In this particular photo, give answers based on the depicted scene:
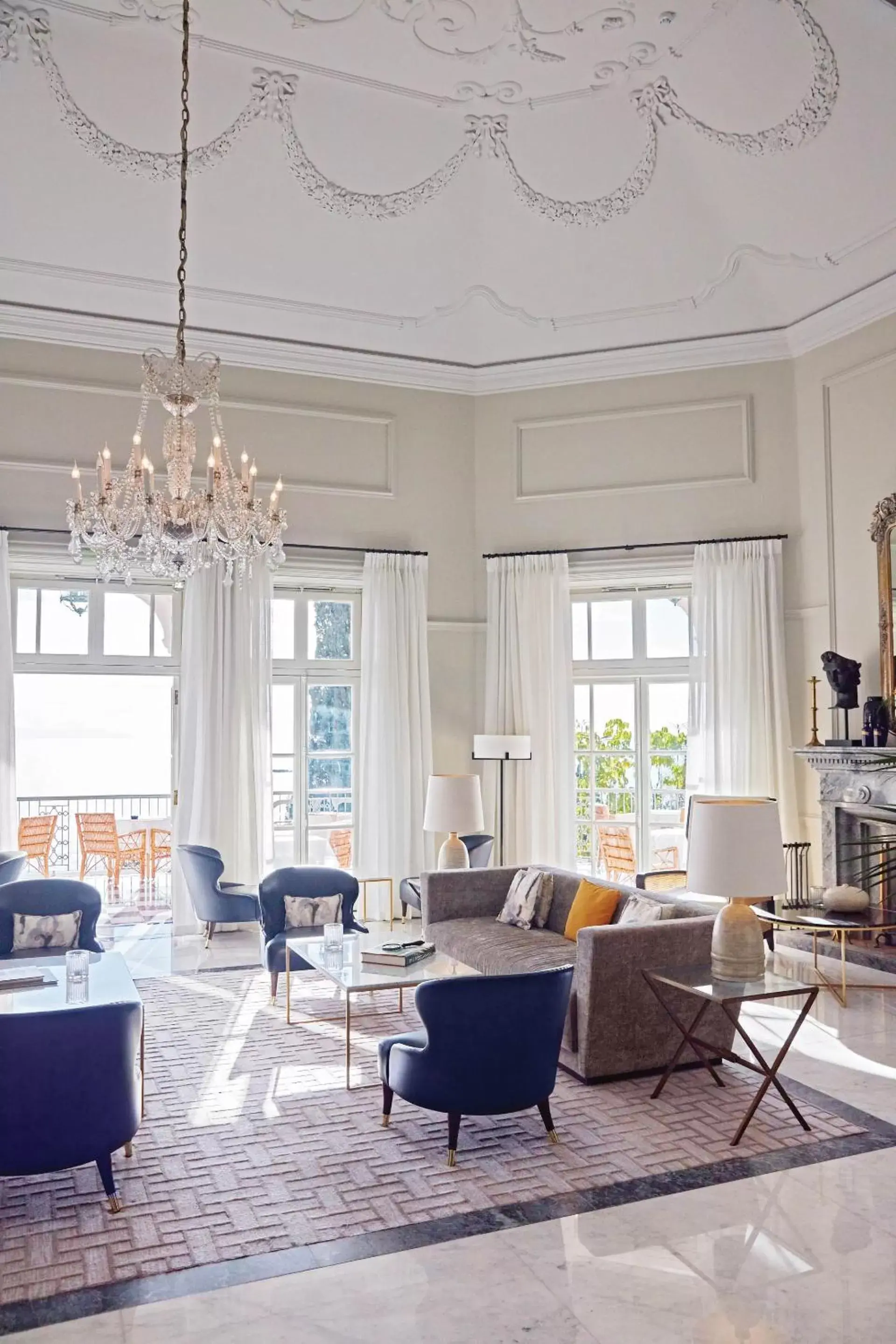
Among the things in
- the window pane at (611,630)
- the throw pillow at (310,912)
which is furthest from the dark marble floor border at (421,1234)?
the window pane at (611,630)

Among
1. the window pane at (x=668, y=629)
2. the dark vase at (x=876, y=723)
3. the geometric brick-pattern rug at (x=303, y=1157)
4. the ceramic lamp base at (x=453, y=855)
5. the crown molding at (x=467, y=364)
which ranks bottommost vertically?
the geometric brick-pattern rug at (x=303, y=1157)

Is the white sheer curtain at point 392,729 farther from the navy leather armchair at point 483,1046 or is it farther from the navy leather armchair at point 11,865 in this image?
the navy leather armchair at point 483,1046

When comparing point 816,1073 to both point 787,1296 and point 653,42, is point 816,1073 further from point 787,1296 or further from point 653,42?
point 653,42

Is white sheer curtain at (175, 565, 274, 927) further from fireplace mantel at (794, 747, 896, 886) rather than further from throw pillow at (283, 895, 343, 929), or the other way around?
fireplace mantel at (794, 747, 896, 886)

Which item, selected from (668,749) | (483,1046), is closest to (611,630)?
(668,749)

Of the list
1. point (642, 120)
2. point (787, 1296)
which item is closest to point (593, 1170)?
point (787, 1296)

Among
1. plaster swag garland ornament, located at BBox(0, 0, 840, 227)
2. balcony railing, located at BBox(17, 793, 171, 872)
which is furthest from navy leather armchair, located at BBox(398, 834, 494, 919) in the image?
plaster swag garland ornament, located at BBox(0, 0, 840, 227)

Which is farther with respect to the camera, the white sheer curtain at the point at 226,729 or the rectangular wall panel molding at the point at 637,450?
the rectangular wall panel molding at the point at 637,450

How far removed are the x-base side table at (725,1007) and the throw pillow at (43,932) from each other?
3201 mm

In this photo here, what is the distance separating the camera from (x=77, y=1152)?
3428 mm

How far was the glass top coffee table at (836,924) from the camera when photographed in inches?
231

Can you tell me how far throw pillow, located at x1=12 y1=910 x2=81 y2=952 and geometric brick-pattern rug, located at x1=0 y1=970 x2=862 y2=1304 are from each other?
0.94 meters

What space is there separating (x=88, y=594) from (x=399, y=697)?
8.25ft

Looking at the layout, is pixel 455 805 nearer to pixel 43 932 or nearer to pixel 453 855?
pixel 453 855
